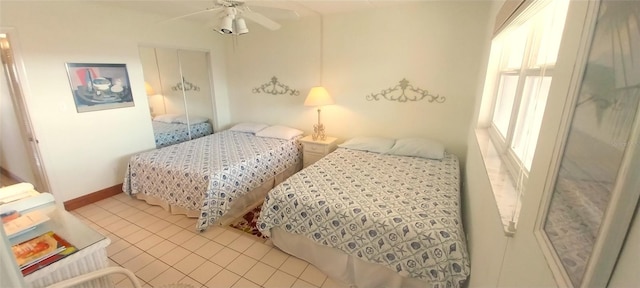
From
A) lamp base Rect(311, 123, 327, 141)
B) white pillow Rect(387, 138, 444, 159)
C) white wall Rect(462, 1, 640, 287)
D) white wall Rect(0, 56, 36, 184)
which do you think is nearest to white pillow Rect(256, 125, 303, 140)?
lamp base Rect(311, 123, 327, 141)

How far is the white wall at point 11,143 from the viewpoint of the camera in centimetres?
288

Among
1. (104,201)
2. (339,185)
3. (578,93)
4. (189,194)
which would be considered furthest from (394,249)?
(104,201)

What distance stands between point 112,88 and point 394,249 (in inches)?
137

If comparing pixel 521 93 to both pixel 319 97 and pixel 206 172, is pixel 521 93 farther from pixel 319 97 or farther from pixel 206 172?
pixel 206 172

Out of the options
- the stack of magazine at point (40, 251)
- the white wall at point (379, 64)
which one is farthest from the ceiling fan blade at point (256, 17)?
the stack of magazine at point (40, 251)

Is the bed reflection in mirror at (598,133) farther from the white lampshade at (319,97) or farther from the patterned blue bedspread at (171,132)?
the patterned blue bedspread at (171,132)

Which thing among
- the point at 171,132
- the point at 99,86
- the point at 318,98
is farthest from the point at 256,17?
the point at 171,132

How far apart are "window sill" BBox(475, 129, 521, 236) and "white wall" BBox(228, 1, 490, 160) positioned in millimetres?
1169

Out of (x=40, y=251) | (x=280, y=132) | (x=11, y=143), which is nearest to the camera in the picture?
(x=40, y=251)

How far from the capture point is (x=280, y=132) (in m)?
3.68

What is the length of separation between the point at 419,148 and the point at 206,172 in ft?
7.37

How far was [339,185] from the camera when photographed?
217cm

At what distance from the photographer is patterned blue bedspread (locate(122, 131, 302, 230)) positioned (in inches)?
96.1

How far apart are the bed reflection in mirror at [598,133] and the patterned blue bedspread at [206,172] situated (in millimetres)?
2405
